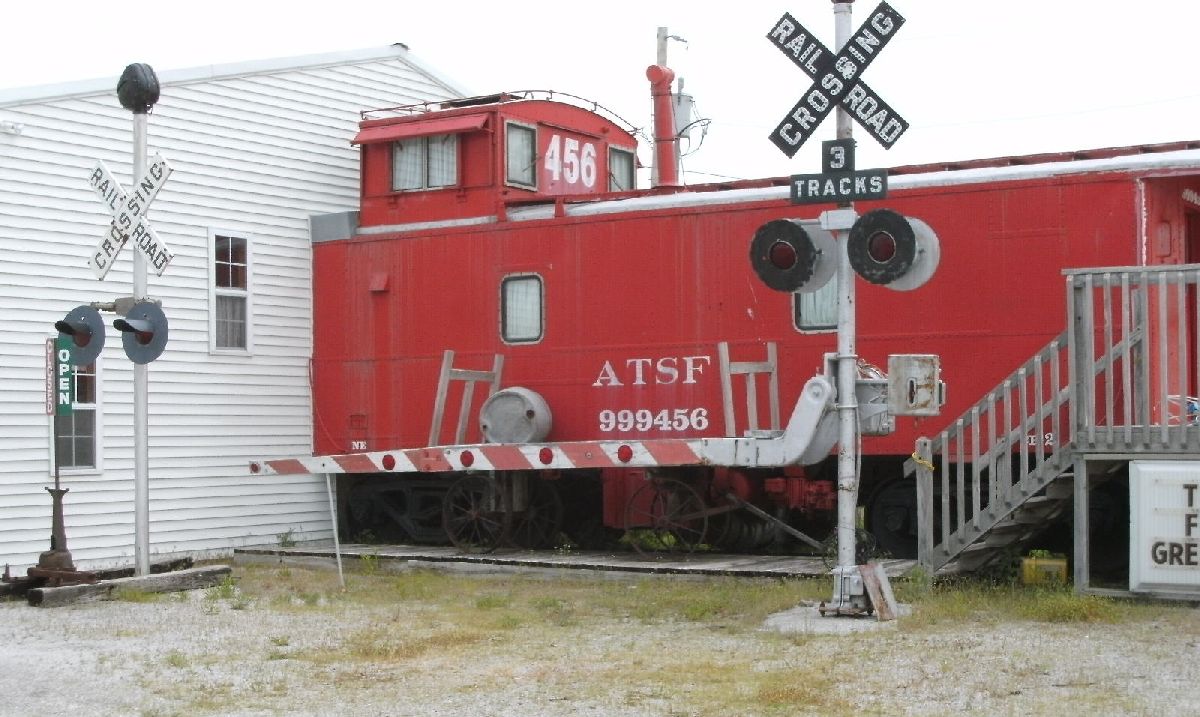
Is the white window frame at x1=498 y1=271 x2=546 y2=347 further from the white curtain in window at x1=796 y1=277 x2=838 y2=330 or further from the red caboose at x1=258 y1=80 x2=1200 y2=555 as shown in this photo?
the white curtain in window at x1=796 y1=277 x2=838 y2=330

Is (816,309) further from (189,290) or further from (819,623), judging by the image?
(189,290)

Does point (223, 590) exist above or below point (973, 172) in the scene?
below

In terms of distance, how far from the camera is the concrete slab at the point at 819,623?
10750mm

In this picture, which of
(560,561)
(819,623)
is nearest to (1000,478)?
(819,623)

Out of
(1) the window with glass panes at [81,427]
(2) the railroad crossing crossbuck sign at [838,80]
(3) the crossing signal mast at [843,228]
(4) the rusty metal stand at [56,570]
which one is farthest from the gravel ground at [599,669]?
(1) the window with glass panes at [81,427]

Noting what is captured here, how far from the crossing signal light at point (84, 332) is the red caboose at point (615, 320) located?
2.28 metres

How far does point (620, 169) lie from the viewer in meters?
19.2

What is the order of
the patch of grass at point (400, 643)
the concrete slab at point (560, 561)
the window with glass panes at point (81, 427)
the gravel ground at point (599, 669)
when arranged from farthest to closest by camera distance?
the window with glass panes at point (81, 427) < the concrete slab at point (560, 561) < the patch of grass at point (400, 643) < the gravel ground at point (599, 669)

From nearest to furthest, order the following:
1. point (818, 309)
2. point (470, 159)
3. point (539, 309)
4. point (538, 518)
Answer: point (818, 309) < point (539, 309) < point (538, 518) < point (470, 159)

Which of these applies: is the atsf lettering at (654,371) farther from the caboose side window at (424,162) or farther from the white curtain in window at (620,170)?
the white curtain in window at (620,170)

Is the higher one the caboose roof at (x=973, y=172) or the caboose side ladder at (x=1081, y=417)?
the caboose roof at (x=973, y=172)

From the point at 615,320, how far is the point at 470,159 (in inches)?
104

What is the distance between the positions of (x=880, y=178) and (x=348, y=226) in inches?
324

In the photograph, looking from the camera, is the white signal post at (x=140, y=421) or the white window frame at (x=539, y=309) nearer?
the white signal post at (x=140, y=421)
